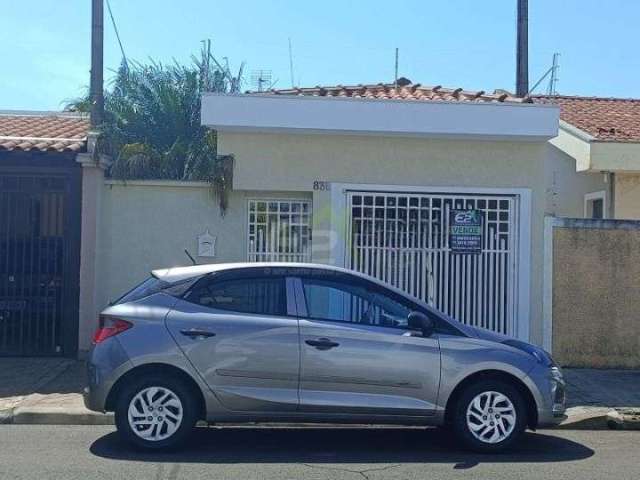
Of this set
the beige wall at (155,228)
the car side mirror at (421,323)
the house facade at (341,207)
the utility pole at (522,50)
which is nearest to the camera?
the car side mirror at (421,323)

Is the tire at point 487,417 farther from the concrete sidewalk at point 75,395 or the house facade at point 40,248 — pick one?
the house facade at point 40,248

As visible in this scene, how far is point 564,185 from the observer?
56.4ft

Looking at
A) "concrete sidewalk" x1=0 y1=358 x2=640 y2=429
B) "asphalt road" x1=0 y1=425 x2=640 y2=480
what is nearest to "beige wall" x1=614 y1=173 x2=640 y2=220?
"concrete sidewalk" x1=0 y1=358 x2=640 y2=429

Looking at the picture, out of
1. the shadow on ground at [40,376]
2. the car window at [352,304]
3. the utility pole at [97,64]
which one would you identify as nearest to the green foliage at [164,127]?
the utility pole at [97,64]

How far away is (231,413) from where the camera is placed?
7.28 metres

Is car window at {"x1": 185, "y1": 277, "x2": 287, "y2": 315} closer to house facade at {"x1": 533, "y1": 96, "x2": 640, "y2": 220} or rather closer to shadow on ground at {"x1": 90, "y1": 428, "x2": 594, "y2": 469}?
shadow on ground at {"x1": 90, "y1": 428, "x2": 594, "y2": 469}

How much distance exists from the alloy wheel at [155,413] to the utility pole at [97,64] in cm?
683

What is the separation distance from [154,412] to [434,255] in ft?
19.0

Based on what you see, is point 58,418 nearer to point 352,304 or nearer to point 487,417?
point 352,304

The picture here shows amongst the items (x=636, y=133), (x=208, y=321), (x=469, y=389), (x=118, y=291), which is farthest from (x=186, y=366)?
(x=636, y=133)

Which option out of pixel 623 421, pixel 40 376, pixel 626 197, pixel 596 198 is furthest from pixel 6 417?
pixel 596 198

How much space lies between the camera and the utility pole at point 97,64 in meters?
13.2

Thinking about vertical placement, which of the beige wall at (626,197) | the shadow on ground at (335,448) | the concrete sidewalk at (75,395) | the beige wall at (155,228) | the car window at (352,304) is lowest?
the shadow on ground at (335,448)

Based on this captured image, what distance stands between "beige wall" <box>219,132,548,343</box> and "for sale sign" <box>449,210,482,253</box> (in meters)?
0.44
